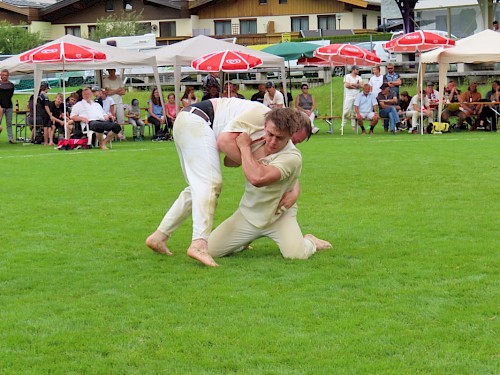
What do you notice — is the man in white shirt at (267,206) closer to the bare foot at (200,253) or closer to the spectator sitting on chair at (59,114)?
the bare foot at (200,253)

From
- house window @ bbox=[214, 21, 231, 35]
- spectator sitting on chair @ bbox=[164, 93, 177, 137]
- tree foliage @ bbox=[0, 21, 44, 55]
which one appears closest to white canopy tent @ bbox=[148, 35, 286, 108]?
spectator sitting on chair @ bbox=[164, 93, 177, 137]

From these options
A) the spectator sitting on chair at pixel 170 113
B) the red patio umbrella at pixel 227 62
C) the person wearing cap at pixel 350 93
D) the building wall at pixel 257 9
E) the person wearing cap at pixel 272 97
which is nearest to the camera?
the red patio umbrella at pixel 227 62

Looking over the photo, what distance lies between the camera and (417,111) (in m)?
28.6

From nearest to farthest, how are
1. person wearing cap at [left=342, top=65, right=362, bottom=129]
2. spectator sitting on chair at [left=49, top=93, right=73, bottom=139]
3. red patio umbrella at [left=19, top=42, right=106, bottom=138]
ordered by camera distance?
red patio umbrella at [left=19, top=42, right=106, bottom=138], spectator sitting on chair at [left=49, top=93, right=73, bottom=139], person wearing cap at [left=342, top=65, right=362, bottom=129]

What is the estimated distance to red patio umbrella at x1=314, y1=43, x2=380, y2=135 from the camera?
29844 mm

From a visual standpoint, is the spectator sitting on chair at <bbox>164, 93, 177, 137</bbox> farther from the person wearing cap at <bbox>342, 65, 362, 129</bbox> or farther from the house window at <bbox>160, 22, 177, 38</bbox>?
the house window at <bbox>160, 22, 177, 38</bbox>

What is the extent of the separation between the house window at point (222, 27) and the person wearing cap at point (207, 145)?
68.3m

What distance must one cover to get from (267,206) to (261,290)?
53.0 inches

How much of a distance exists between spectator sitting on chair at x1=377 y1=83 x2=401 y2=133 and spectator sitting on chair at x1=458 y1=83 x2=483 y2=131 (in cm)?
189

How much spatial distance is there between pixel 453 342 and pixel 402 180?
9.24 m

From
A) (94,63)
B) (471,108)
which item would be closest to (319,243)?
(94,63)

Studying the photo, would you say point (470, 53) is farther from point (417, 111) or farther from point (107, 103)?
point (107, 103)

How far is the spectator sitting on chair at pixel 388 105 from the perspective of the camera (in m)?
28.5

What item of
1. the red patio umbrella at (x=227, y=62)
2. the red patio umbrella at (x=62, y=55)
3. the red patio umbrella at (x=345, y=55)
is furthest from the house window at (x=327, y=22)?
the red patio umbrella at (x=62, y=55)
